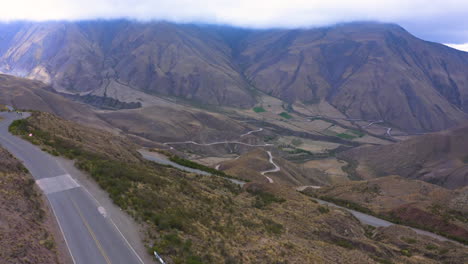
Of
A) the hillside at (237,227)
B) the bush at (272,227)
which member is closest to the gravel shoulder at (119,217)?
the hillside at (237,227)

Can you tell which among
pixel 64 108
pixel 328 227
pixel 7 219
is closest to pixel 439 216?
pixel 328 227

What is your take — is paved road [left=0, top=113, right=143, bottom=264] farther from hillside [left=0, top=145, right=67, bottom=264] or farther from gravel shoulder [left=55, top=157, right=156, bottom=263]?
hillside [left=0, top=145, right=67, bottom=264]

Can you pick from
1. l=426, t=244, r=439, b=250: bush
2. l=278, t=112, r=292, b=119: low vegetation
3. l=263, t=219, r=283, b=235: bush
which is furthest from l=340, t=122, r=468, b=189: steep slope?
l=263, t=219, r=283, b=235: bush

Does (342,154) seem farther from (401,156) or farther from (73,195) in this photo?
(73,195)

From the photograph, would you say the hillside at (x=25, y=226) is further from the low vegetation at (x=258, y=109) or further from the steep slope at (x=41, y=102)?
the low vegetation at (x=258, y=109)

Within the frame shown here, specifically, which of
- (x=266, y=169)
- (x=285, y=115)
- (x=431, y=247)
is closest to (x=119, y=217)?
(x=431, y=247)

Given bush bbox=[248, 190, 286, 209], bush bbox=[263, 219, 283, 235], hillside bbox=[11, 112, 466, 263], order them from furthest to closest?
1. bush bbox=[248, 190, 286, 209]
2. bush bbox=[263, 219, 283, 235]
3. hillside bbox=[11, 112, 466, 263]
